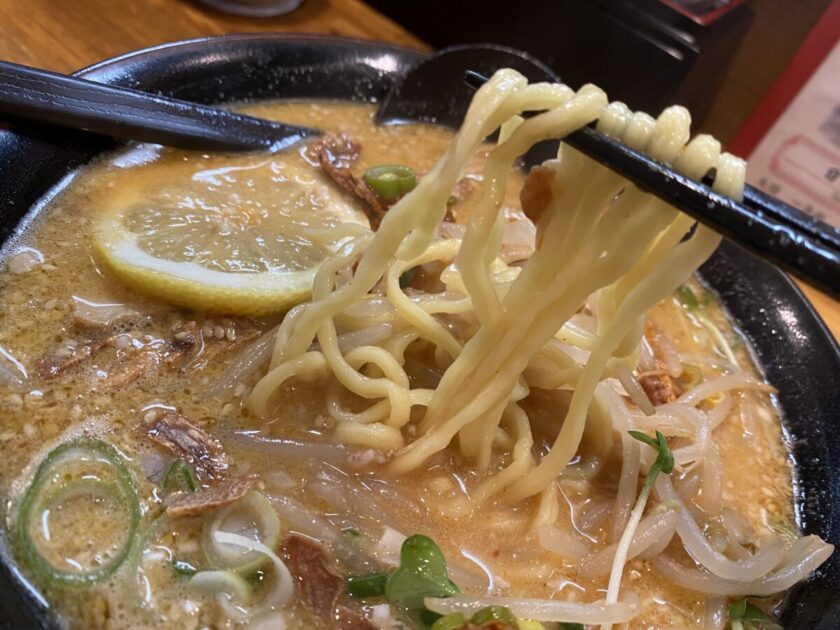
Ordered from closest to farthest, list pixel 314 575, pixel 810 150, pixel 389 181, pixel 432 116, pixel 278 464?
pixel 314 575 → pixel 278 464 → pixel 389 181 → pixel 432 116 → pixel 810 150

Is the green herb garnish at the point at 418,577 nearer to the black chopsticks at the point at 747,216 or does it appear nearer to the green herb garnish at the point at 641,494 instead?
the green herb garnish at the point at 641,494

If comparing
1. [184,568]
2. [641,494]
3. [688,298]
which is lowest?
[184,568]

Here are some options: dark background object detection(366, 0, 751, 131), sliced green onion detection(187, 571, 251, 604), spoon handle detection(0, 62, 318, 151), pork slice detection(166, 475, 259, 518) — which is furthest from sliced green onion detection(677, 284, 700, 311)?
sliced green onion detection(187, 571, 251, 604)

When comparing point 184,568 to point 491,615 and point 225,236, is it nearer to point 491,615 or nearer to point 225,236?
point 491,615

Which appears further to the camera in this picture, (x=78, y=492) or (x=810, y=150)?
(x=810, y=150)

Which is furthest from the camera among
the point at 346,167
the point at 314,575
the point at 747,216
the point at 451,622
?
the point at 346,167

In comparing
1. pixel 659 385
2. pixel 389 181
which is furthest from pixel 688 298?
pixel 389 181

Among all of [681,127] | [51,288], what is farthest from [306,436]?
[681,127]

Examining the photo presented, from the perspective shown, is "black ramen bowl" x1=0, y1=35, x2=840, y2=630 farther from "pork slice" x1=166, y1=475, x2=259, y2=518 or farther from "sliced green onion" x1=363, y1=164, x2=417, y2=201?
"sliced green onion" x1=363, y1=164, x2=417, y2=201
